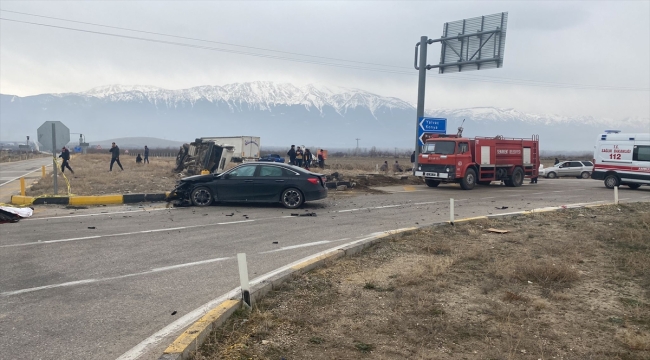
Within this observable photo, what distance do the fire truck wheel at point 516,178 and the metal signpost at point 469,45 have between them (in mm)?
5088

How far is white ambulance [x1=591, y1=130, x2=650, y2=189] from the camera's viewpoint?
22062mm

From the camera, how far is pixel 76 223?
11773 millimetres

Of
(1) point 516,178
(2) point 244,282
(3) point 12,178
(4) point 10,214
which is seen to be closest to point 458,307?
(2) point 244,282

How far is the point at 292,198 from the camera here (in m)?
14.7

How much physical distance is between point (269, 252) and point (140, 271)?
7.08 ft

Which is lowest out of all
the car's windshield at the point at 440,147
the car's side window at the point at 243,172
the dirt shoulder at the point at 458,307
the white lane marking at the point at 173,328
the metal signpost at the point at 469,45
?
the white lane marking at the point at 173,328

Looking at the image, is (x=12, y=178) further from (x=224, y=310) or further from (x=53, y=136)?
Answer: (x=224, y=310)

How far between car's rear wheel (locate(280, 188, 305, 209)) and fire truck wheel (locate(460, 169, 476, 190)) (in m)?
10.4

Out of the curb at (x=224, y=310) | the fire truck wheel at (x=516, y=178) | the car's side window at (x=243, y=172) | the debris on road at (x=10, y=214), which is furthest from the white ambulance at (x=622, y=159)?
the debris on road at (x=10, y=214)

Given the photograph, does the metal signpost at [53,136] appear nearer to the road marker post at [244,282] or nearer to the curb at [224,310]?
the curb at [224,310]

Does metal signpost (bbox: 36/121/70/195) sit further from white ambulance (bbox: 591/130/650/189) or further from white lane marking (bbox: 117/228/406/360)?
white ambulance (bbox: 591/130/650/189)

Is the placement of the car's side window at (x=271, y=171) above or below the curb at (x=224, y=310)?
above

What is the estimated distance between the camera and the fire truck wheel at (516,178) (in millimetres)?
25100

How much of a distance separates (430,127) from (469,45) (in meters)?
4.58
